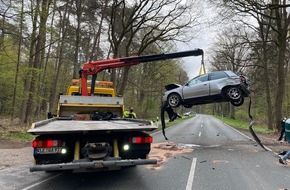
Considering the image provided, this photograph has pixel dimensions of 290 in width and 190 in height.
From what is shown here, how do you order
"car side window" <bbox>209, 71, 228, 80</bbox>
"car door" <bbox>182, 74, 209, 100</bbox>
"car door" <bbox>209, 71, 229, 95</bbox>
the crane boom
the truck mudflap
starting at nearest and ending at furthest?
1. the truck mudflap
2. the crane boom
3. "car door" <bbox>209, 71, 229, 95</bbox>
4. "car side window" <bbox>209, 71, 228, 80</bbox>
5. "car door" <bbox>182, 74, 209, 100</bbox>

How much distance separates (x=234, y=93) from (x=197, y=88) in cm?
175

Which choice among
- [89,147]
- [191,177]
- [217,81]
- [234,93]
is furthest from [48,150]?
[217,81]

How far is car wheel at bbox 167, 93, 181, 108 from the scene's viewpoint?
47.8 feet

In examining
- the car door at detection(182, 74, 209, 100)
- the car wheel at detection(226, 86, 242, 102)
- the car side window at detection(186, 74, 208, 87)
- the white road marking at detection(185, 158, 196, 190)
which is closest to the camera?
the white road marking at detection(185, 158, 196, 190)

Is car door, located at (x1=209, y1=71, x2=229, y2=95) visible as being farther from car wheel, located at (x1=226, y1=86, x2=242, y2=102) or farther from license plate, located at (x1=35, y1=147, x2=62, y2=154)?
license plate, located at (x1=35, y1=147, x2=62, y2=154)

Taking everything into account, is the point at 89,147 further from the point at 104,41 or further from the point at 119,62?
the point at 104,41

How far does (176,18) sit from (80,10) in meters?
8.24

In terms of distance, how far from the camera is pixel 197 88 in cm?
1423

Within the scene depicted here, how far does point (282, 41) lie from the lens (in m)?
23.0

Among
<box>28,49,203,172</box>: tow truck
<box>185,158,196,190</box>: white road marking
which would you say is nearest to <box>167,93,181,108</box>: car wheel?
<box>185,158,196,190</box>: white road marking

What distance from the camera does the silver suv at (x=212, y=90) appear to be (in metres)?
13.1

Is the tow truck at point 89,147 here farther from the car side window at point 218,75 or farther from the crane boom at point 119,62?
the car side window at point 218,75

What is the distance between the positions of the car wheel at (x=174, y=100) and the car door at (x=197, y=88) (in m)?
0.31

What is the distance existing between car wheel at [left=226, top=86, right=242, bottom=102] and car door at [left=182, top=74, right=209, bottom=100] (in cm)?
109
